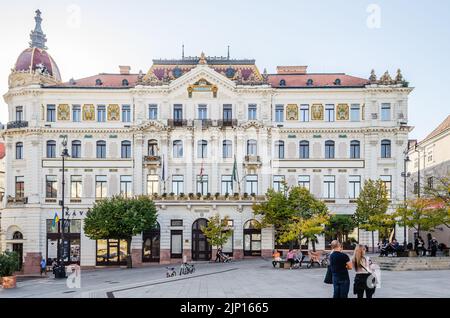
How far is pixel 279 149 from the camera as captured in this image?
63.4m

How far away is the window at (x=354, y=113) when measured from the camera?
63219 millimetres

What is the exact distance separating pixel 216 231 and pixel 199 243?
18.3 feet

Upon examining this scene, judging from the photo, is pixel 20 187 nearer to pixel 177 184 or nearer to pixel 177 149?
pixel 177 184

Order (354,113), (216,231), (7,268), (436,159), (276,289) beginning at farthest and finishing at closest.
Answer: (436,159)
(354,113)
(216,231)
(7,268)
(276,289)

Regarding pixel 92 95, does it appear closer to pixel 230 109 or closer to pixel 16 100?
pixel 16 100

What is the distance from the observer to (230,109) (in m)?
63.6

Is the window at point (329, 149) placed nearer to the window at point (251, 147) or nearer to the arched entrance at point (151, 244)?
the window at point (251, 147)

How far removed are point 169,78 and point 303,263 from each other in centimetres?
2609

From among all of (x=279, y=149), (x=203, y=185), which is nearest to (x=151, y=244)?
(x=203, y=185)

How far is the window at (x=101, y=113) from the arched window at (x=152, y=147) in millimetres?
5425

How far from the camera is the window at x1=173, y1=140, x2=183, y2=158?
209 ft

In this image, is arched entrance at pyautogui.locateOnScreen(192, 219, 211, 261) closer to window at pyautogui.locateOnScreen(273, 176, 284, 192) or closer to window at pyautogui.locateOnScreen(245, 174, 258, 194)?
window at pyautogui.locateOnScreen(245, 174, 258, 194)

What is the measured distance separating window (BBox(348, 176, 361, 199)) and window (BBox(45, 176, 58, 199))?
1182 inches

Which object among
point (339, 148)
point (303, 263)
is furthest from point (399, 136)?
point (303, 263)
